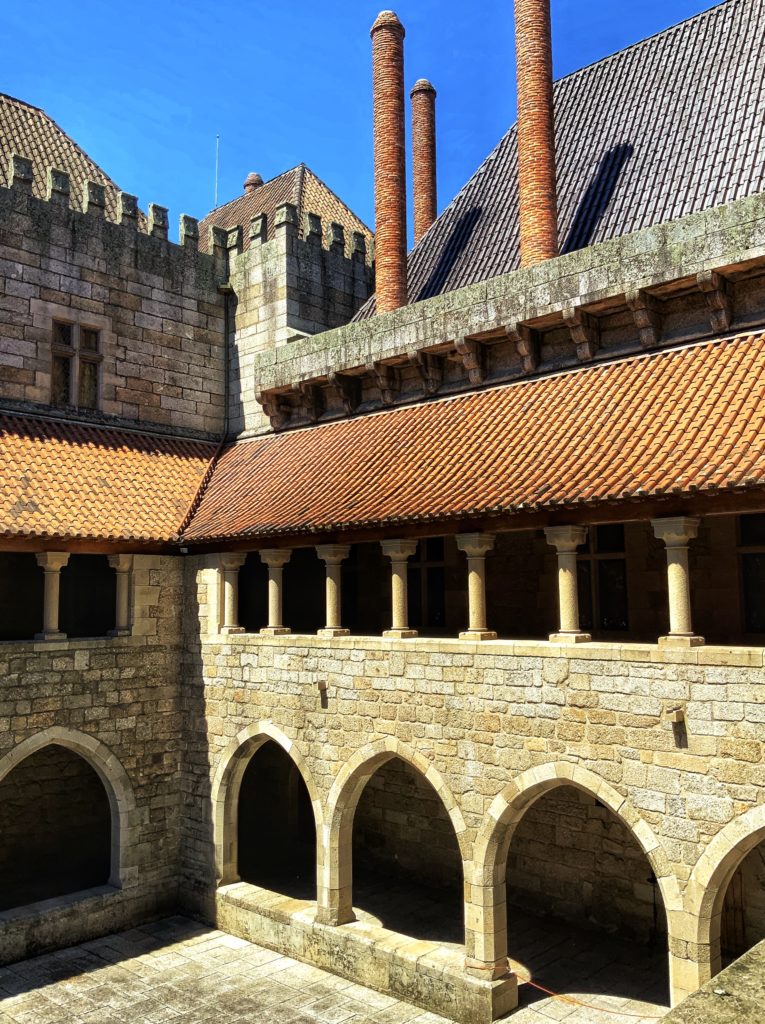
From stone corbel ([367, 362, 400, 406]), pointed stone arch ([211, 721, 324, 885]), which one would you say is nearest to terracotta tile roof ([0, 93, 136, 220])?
stone corbel ([367, 362, 400, 406])

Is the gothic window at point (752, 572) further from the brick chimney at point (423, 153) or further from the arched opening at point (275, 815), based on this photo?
the brick chimney at point (423, 153)

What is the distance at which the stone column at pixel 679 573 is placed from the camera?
25.4ft

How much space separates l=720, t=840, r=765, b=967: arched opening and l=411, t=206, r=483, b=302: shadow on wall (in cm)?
999

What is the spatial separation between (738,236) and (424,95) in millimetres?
12031

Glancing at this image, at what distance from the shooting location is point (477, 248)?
49.5 feet

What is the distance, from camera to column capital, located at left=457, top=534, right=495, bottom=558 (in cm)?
934

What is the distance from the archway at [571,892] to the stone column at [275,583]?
410 centimetres

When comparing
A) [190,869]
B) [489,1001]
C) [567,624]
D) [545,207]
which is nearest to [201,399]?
[545,207]

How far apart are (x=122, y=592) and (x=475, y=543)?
5.97 m

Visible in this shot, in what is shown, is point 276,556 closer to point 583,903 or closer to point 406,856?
point 406,856

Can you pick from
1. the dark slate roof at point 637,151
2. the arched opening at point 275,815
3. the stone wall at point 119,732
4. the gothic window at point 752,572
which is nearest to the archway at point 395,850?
the arched opening at point 275,815

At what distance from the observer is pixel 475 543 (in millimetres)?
9352

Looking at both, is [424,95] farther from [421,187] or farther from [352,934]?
[352,934]

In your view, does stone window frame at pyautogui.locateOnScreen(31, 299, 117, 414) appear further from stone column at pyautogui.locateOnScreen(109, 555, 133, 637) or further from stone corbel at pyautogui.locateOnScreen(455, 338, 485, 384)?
stone corbel at pyautogui.locateOnScreen(455, 338, 485, 384)
